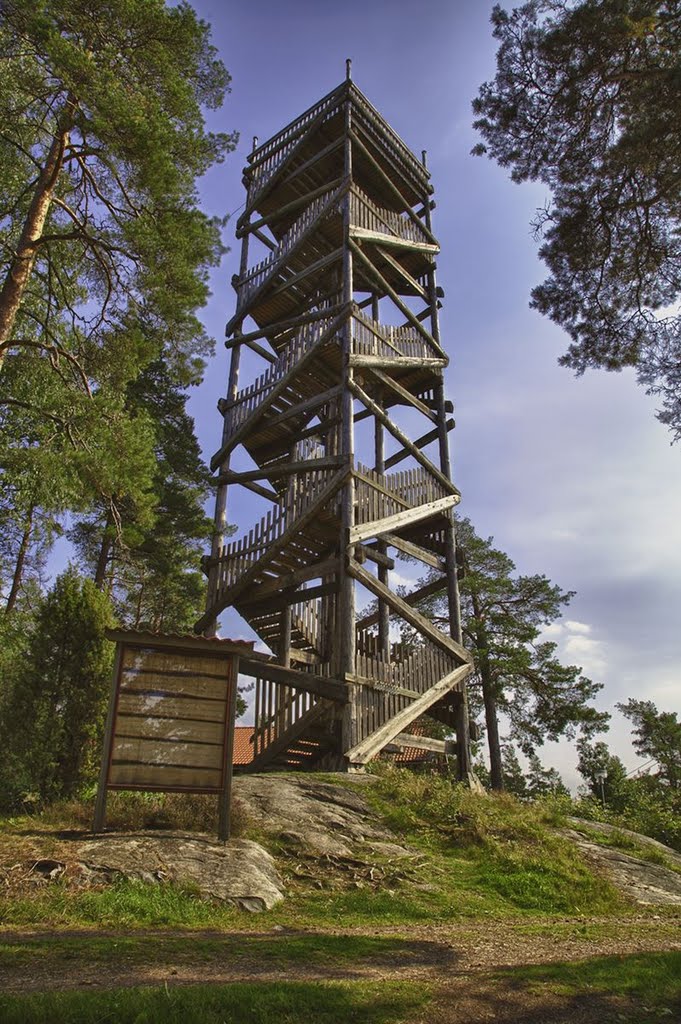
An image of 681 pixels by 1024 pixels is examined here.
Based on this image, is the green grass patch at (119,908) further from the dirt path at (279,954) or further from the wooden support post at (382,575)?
the wooden support post at (382,575)

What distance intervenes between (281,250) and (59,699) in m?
13.3

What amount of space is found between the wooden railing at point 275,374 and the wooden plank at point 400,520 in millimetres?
4290

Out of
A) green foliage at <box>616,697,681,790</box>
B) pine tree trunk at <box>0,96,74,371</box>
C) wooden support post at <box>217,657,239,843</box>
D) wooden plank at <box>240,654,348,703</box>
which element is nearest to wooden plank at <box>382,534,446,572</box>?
wooden plank at <box>240,654,348,703</box>

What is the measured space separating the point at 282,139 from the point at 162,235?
1184cm

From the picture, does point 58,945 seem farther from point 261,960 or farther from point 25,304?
point 25,304

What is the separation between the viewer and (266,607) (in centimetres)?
1561

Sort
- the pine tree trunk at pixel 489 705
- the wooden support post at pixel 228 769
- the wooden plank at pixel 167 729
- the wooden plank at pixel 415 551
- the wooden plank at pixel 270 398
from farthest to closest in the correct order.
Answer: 1. the pine tree trunk at pixel 489 705
2. the wooden plank at pixel 415 551
3. the wooden plank at pixel 270 398
4. the wooden plank at pixel 167 729
5. the wooden support post at pixel 228 769

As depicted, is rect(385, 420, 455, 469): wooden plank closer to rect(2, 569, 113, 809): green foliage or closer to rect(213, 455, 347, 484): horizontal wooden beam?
rect(213, 455, 347, 484): horizontal wooden beam

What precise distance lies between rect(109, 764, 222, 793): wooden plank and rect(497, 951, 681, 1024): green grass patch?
397 centimetres

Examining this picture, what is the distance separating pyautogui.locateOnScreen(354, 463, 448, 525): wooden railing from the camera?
1440cm

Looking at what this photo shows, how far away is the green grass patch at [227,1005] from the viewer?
341cm

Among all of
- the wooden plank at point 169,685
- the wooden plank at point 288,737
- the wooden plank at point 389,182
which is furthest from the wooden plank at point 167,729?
the wooden plank at point 389,182

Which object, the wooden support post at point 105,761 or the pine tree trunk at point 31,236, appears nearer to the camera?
the wooden support post at point 105,761

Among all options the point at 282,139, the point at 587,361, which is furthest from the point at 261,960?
the point at 282,139
